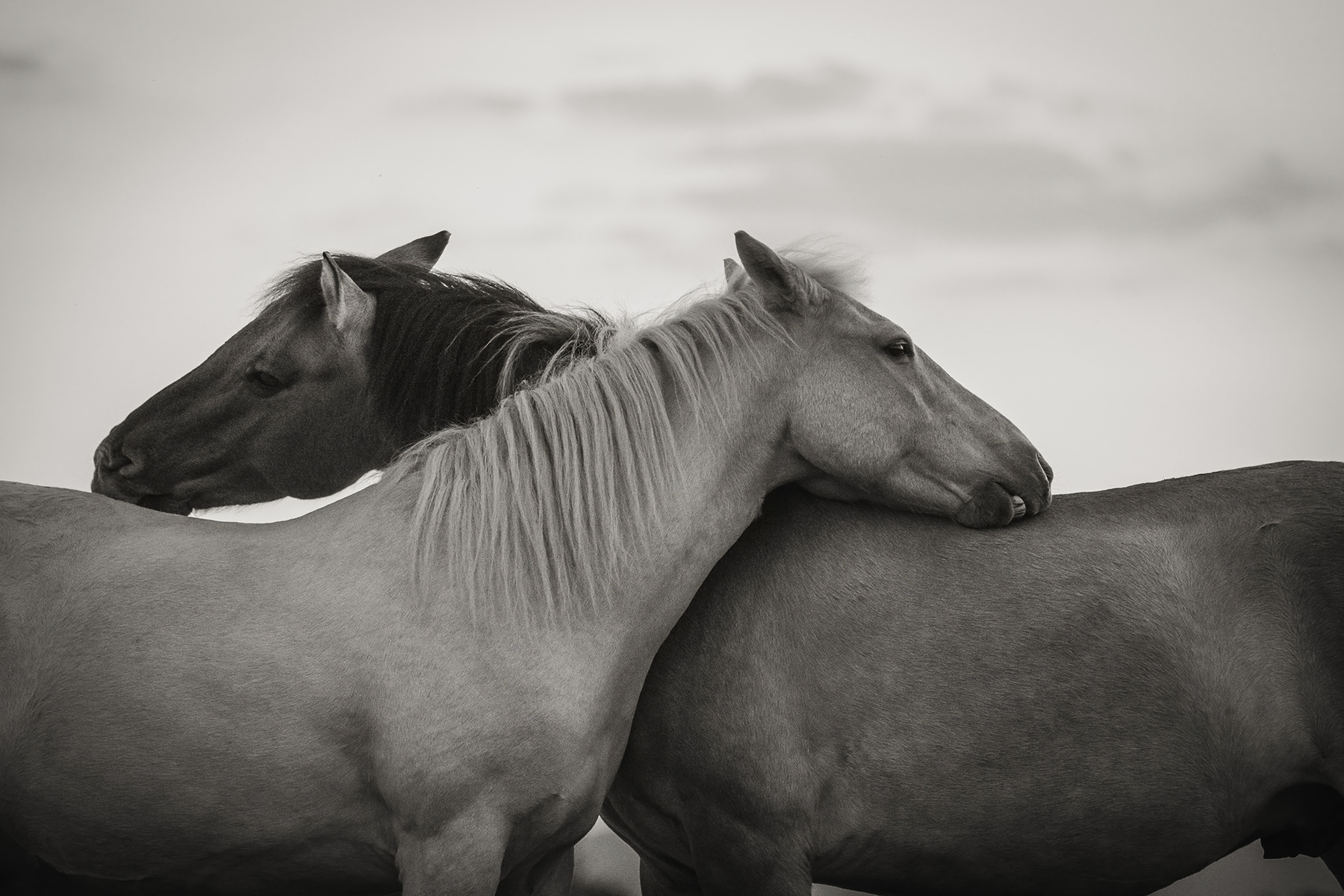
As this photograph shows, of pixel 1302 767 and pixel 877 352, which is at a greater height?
pixel 877 352

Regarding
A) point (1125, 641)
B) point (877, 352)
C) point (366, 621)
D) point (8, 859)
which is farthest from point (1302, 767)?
point (8, 859)

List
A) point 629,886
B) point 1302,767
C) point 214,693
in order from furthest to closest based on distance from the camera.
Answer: point 629,886, point 1302,767, point 214,693

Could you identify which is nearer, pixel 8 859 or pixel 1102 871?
pixel 1102 871

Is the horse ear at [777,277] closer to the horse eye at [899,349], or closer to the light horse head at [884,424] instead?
the light horse head at [884,424]

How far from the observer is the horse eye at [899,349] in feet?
11.8

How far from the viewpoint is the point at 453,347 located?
4035 mm

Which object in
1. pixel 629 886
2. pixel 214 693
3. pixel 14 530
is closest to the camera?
pixel 214 693

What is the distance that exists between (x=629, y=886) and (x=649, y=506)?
297cm

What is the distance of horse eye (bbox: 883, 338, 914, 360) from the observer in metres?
3.60

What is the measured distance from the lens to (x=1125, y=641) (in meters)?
3.48

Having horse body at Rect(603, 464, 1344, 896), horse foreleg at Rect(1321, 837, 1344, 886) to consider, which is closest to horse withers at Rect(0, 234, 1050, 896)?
horse body at Rect(603, 464, 1344, 896)

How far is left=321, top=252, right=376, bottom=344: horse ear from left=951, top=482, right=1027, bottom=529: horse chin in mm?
2312

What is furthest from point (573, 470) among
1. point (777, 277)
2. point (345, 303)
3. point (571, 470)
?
point (345, 303)

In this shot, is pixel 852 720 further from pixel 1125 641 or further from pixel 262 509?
pixel 262 509
